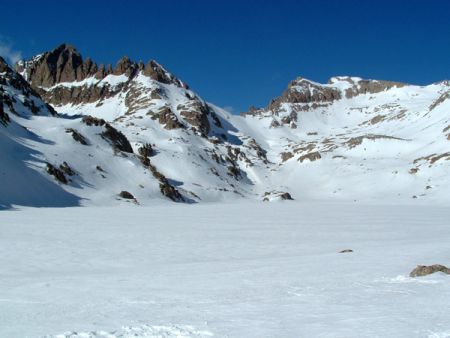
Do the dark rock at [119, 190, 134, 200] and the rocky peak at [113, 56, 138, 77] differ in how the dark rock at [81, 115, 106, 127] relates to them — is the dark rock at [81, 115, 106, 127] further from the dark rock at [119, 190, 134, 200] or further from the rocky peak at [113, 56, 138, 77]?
the rocky peak at [113, 56, 138, 77]

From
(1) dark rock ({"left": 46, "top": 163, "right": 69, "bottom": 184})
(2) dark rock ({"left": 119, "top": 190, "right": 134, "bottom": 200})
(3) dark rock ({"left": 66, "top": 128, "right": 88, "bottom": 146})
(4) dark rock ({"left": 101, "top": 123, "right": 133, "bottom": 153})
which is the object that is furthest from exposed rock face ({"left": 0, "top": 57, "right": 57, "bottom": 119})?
(2) dark rock ({"left": 119, "top": 190, "right": 134, "bottom": 200})

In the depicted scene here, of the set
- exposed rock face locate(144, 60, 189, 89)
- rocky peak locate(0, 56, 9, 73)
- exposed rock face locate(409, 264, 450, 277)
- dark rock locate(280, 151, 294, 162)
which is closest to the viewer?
exposed rock face locate(409, 264, 450, 277)

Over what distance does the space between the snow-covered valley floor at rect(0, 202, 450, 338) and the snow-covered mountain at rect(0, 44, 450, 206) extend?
30458 mm

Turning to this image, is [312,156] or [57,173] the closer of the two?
[57,173]

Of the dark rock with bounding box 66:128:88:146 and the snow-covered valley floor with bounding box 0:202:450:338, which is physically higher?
the dark rock with bounding box 66:128:88:146

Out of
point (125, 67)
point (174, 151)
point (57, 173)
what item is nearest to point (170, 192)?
point (57, 173)

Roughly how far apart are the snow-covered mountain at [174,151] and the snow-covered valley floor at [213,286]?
30458 millimetres

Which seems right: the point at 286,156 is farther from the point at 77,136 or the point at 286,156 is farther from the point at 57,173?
the point at 57,173

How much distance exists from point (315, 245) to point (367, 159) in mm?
115313

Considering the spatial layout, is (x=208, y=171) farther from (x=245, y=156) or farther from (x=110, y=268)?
(x=110, y=268)

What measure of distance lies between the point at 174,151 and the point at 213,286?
9879 cm

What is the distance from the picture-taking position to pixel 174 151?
109062 mm

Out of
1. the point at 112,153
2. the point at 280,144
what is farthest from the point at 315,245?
the point at 280,144

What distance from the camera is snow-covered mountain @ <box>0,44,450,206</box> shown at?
64.2m
